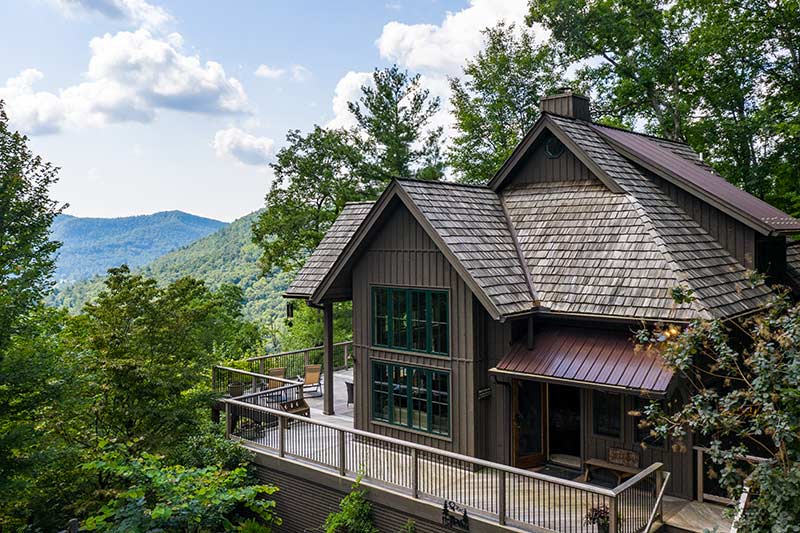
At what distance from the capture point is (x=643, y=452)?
9969 mm

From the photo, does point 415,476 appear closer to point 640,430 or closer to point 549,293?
point 640,430

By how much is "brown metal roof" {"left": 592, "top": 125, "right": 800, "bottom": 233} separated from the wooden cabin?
2.9 inches

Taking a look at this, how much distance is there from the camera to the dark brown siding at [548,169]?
1283cm

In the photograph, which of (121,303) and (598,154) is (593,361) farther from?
(121,303)

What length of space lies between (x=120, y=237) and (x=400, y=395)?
143564 mm

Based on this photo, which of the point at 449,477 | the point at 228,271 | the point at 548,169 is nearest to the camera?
the point at 449,477

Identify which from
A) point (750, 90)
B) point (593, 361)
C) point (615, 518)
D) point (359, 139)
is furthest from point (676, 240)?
point (359, 139)

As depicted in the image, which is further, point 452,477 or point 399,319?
point 399,319

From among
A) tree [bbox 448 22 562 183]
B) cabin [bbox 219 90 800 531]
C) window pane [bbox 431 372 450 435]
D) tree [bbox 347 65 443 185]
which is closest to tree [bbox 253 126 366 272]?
tree [bbox 347 65 443 185]

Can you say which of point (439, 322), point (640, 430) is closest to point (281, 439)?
point (439, 322)

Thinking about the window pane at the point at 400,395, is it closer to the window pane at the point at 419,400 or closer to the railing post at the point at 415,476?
the window pane at the point at 419,400

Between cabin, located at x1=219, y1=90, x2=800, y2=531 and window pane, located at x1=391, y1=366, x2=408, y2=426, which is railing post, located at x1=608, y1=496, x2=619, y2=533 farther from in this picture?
window pane, located at x1=391, y1=366, x2=408, y2=426

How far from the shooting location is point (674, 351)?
679cm

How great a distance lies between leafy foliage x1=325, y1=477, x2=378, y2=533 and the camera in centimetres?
1041
